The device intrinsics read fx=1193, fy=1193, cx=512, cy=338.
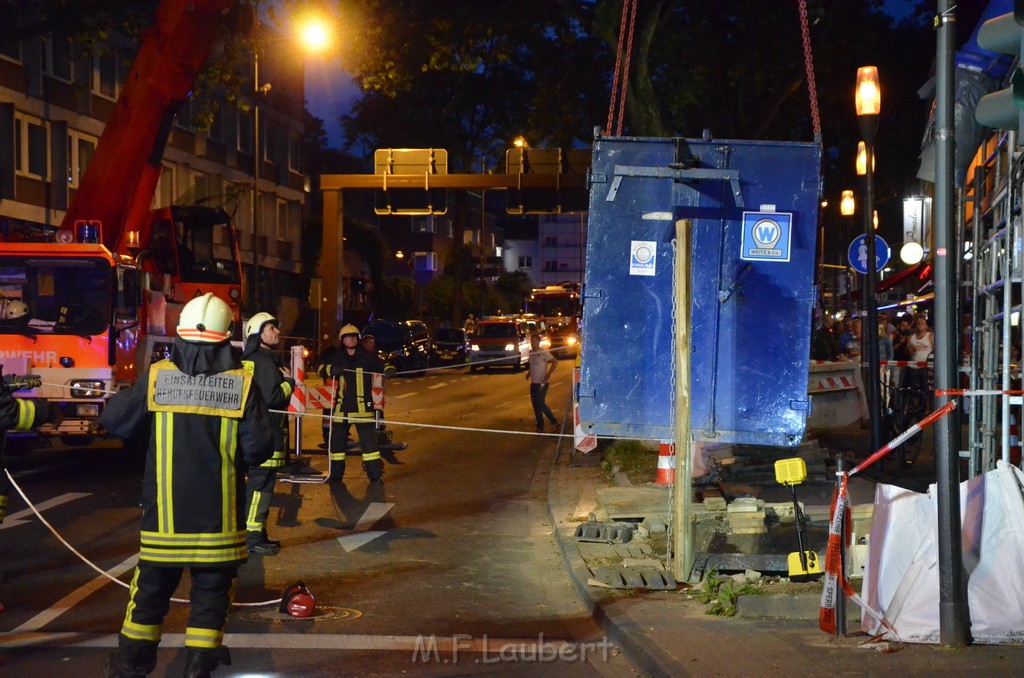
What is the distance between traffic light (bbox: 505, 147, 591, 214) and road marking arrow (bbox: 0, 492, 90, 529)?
19064mm

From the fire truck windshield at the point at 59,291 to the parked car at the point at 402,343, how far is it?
23.2 metres

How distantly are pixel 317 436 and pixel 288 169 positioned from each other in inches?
1297

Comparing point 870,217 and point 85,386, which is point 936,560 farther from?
point 85,386

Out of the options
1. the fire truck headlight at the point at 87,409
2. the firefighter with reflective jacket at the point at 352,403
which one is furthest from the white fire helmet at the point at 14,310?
the firefighter with reflective jacket at the point at 352,403

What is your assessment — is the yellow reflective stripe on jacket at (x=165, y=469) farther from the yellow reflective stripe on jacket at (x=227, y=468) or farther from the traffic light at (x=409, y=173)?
the traffic light at (x=409, y=173)

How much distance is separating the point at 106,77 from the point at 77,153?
3.26 meters

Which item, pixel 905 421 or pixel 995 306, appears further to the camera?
pixel 905 421

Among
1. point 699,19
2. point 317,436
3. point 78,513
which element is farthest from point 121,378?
point 699,19

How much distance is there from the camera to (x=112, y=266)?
13930 mm

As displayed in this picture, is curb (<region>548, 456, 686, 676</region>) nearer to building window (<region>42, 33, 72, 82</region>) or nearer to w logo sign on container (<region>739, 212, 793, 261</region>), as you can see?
w logo sign on container (<region>739, 212, 793, 261</region>)

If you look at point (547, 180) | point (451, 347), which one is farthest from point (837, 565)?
point (451, 347)

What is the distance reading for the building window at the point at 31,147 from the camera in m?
30.4

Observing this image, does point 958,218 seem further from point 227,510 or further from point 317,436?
point 317,436

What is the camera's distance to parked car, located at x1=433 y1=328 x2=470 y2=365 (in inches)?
1693
